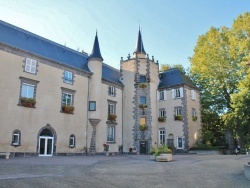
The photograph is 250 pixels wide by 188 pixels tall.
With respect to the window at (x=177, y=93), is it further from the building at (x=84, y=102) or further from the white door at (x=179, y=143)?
the white door at (x=179, y=143)

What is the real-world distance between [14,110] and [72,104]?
6.05 metres

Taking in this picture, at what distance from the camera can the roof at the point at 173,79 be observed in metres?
32.4

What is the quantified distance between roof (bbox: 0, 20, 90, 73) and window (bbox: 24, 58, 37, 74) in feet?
2.64

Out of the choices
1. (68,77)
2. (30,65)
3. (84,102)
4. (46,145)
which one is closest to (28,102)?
(30,65)

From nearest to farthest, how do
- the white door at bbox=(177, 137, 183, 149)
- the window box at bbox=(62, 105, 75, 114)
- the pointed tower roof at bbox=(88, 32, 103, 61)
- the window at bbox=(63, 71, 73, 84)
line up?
the window box at bbox=(62, 105, 75, 114) < the window at bbox=(63, 71, 73, 84) < the pointed tower roof at bbox=(88, 32, 103, 61) < the white door at bbox=(177, 137, 183, 149)

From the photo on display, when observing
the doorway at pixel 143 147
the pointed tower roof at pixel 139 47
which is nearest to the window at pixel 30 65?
the pointed tower roof at pixel 139 47

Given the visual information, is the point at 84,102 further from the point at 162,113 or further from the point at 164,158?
the point at 164,158

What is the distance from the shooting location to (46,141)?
2256cm

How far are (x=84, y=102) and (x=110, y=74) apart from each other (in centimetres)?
A: 689

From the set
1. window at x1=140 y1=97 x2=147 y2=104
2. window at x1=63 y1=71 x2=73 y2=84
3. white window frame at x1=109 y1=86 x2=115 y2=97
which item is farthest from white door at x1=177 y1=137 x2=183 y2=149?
window at x1=63 y1=71 x2=73 y2=84

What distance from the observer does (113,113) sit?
3000cm

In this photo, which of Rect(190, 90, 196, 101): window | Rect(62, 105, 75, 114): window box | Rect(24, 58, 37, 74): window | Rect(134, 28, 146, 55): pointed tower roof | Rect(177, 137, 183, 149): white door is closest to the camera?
Rect(24, 58, 37, 74): window

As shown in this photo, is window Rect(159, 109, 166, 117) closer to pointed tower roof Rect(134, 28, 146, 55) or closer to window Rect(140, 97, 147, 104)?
window Rect(140, 97, 147, 104)

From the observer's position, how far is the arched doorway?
72.8 feet
